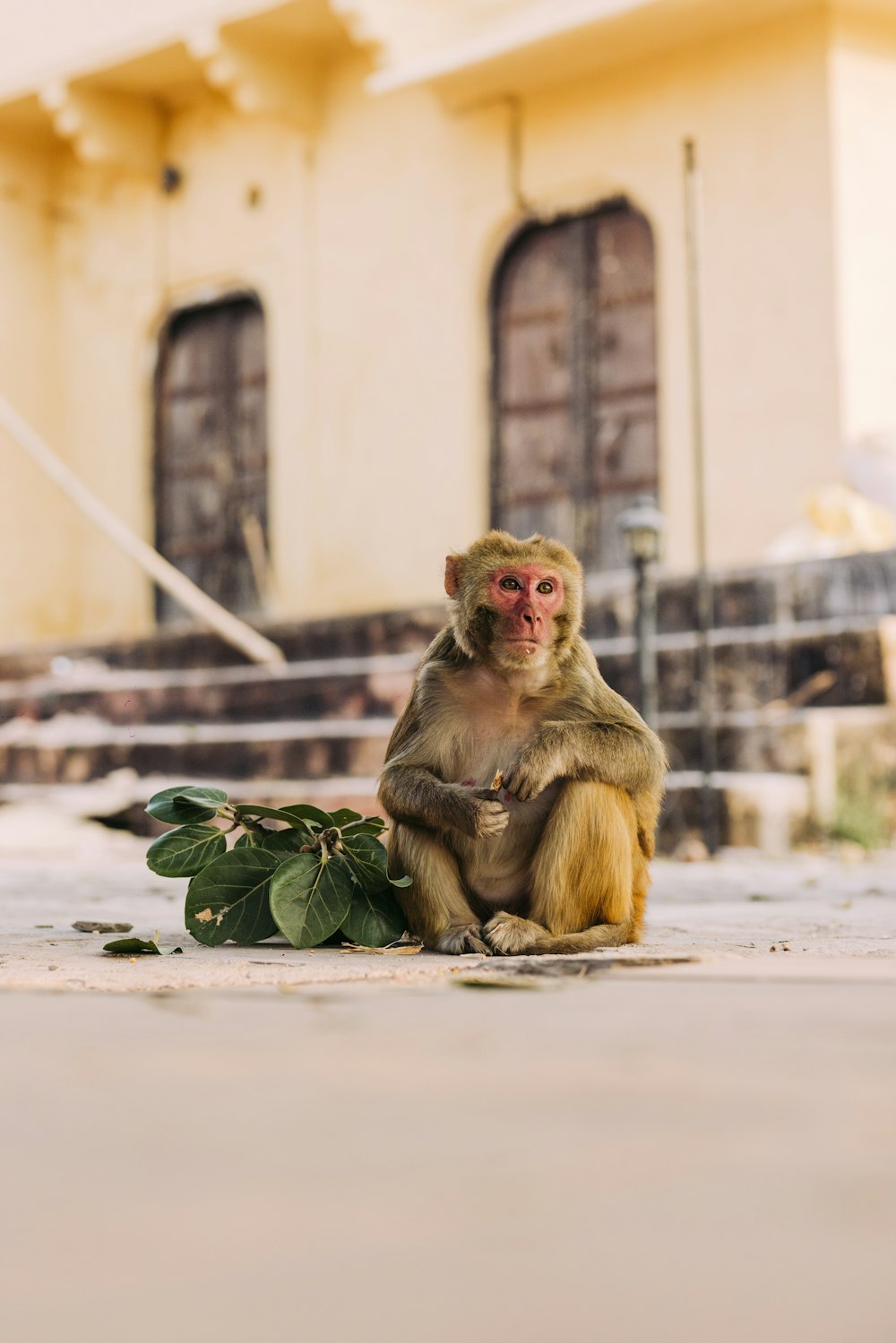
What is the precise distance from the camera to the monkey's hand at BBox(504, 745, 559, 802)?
3.35 metres

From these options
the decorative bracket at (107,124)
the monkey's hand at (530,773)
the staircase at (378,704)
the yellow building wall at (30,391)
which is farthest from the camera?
the yellow building wall at (30,391)

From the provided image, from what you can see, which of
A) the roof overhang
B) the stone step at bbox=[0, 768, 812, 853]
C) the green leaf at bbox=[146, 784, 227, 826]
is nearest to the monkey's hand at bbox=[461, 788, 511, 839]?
the green leaf at bbox=[146, 784, 227, 826]

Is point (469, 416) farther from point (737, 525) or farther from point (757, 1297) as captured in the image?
point (757, 1297)

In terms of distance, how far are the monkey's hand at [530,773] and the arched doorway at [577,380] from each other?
6940mm

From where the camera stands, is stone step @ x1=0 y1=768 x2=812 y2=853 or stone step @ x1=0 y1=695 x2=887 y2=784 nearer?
stone step @ x1=0 y1=768 x2=812 y2=853

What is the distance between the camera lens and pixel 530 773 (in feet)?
11.0

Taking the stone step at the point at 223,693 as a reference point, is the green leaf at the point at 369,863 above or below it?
below

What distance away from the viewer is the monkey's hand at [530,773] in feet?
11.0

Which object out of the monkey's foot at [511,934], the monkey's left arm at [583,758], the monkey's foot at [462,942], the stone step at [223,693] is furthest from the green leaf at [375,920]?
the stone step at [223,693]

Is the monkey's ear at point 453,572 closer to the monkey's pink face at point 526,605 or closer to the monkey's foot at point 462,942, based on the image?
the monkey's pink face at point 526,605

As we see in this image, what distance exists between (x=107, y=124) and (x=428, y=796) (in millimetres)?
9558

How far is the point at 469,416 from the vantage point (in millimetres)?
10664

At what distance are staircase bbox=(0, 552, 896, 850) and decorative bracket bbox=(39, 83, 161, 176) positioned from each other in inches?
139

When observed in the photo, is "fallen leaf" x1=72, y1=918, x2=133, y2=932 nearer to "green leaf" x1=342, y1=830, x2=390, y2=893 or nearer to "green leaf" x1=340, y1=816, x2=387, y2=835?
"green leaf" x1=340, y1=816, x2=387, y2=835
